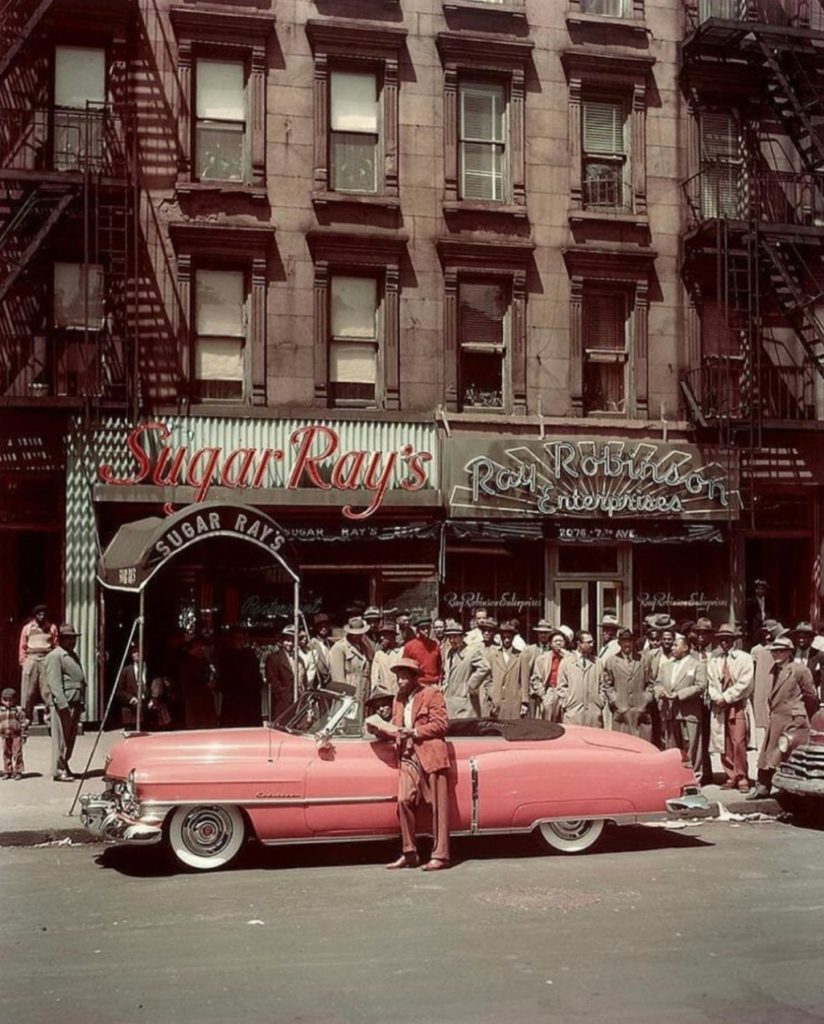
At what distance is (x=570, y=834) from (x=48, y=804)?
525cm

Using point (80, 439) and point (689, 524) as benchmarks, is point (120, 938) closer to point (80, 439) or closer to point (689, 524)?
point (80, 439)

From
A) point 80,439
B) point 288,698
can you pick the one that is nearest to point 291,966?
point 288,698

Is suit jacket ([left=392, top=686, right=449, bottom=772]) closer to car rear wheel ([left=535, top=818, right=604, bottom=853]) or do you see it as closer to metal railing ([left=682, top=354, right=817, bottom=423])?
car rear wheel ([left=535, top=818, right=604, bottom=853])

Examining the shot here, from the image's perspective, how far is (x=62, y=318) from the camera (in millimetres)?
20531

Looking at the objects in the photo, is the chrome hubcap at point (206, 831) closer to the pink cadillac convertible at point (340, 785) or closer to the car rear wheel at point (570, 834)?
the pink cadillac convertible at point (340, 785)

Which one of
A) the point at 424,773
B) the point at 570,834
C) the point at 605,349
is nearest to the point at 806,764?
the point at 570,834

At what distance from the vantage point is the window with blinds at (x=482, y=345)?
72.3 ft

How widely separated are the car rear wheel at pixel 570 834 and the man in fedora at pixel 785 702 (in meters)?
2.89

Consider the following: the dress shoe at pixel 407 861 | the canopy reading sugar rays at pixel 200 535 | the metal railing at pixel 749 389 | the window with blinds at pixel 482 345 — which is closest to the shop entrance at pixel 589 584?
the window with blinds at pixel 482 345

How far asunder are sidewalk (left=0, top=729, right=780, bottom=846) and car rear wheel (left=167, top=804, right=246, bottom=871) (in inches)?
73.0

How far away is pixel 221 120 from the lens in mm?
21172

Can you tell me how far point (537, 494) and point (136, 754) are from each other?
12.1 m

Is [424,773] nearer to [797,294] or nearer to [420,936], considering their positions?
[420,936]

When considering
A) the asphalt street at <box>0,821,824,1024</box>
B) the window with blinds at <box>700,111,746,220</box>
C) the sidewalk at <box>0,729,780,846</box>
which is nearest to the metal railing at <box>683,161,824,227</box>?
the window with blinds at <box>700,111,746,220</box>
